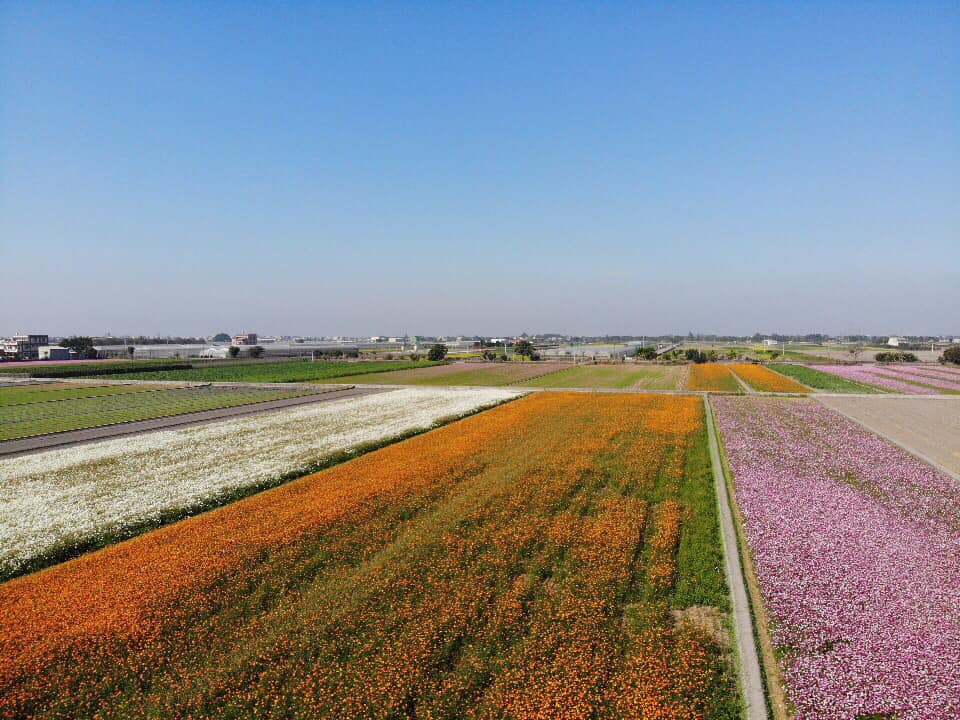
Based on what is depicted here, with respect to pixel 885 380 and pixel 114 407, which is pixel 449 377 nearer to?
pixel 114 407

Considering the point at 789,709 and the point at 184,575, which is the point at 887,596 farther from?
the point at 184,575

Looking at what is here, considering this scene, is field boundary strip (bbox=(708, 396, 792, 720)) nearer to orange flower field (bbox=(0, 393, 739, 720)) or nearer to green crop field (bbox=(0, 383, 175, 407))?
orange flower field (bbox=(0, 393, 739, 720))

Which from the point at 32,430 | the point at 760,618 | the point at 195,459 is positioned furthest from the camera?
the point at 32,430

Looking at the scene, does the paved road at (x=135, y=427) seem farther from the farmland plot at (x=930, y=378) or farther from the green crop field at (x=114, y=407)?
the farmland plot at (x=930, y=378)

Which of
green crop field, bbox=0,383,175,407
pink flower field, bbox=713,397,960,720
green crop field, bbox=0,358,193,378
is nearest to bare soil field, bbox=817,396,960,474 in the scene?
pink flower field, bbox=713,397,960,720

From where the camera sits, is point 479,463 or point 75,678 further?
point 479,463

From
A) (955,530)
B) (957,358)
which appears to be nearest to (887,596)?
(955,530)

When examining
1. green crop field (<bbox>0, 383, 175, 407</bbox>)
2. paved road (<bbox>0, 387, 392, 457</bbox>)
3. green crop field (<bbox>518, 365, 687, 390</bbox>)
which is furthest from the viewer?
green crop field (<bbox>518, 365, 687, 390</bbox>)
